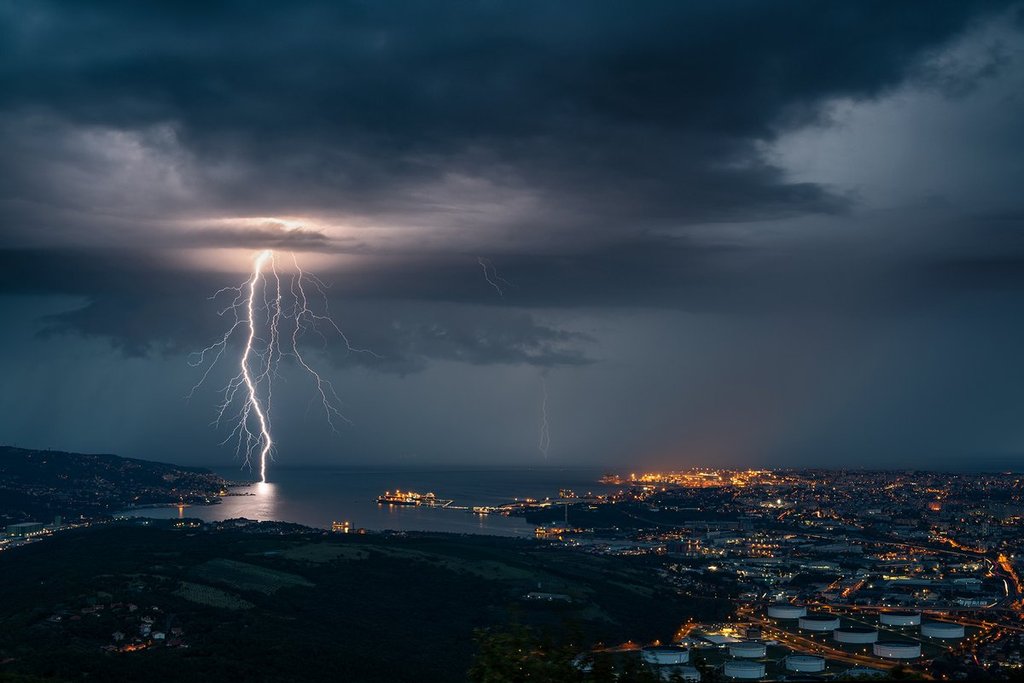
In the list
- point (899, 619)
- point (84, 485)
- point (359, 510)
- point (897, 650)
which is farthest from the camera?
point (84, 485)

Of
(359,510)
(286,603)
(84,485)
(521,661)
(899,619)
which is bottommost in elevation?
(359,510)

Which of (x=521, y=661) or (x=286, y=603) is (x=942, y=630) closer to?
(x=286, y=603)

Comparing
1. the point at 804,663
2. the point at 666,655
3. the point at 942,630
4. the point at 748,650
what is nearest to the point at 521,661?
the point at 666,655

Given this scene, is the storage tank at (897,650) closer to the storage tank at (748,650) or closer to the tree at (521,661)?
the storage tank at (748,650)

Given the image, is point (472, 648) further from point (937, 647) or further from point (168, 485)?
point (168, 485)

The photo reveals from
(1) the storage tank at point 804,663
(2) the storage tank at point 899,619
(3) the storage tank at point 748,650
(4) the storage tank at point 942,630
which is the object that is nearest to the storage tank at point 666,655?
(3) the storage tank at point 748,650

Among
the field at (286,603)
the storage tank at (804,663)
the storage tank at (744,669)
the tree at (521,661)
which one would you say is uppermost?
the tree at (521,661)
